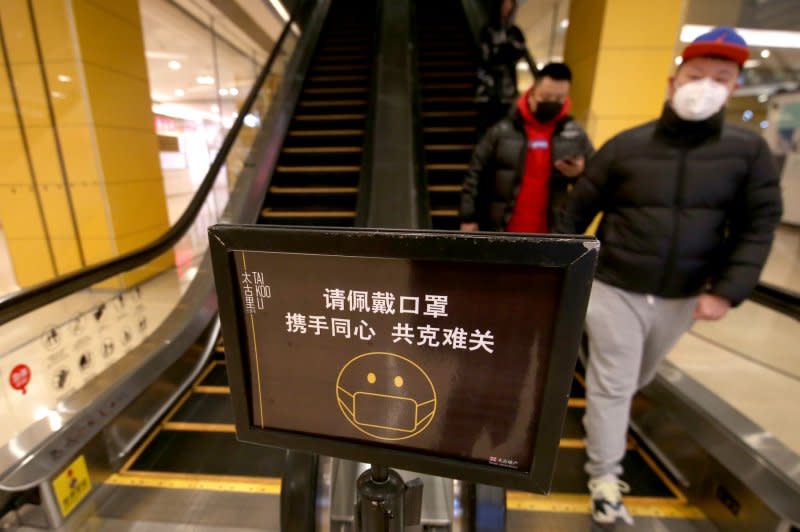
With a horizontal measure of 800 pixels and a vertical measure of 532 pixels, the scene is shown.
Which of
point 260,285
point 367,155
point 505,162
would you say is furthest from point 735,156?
point 367,155

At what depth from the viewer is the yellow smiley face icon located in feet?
2.24

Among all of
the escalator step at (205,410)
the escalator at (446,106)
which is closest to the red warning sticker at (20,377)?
the escalator step at (205,410)

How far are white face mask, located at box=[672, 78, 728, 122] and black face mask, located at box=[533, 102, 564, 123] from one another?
29.6 inches

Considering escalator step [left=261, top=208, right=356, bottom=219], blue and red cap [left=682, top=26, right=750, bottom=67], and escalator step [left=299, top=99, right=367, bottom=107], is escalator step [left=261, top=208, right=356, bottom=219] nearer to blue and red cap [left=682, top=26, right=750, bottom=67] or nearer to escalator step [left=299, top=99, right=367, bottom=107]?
escalator step [left=299, top=99, right=367, bottom=107]

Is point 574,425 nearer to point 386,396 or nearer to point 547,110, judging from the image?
point 547,110

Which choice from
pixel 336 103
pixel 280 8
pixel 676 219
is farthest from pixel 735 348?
pixel 280 8

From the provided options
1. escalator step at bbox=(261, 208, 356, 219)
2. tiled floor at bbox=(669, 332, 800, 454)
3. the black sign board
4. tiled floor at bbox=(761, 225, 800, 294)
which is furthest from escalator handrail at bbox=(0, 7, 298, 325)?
tiled floor at bbox=(761, 225, 800, 294)

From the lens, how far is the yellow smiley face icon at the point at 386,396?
0.68 meters

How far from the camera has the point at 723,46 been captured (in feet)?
4.38

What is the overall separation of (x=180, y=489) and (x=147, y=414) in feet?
2.00

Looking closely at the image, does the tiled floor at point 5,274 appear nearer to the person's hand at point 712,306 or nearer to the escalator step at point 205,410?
the escalator step at point 205,410

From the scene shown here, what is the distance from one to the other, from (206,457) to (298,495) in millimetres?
1213

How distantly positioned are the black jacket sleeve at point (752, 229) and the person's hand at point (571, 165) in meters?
0.76

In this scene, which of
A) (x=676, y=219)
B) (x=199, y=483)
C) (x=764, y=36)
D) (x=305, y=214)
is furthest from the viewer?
(x=764, y=36)
